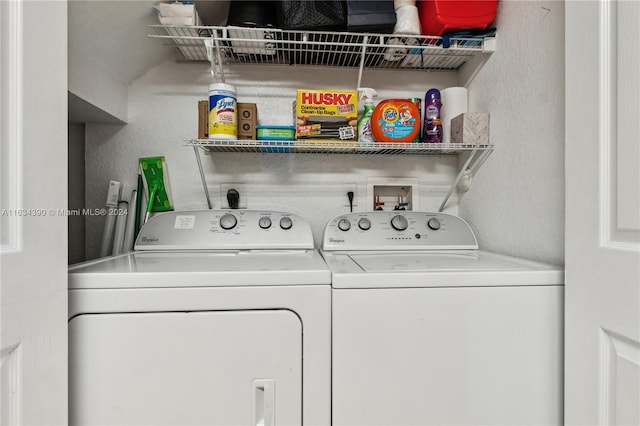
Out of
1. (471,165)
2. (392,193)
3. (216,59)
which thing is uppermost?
(216,59)

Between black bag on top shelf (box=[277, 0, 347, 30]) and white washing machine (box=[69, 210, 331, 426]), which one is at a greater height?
black bag on top shelf (box=[277, 0, 347, 30])

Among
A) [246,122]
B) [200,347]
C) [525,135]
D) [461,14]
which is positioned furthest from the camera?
[246,122]

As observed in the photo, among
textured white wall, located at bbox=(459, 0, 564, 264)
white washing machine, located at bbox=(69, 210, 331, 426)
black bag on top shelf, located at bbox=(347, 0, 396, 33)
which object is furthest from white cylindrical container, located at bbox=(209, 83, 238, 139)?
textured white wall, located at bbox=(459, 0, 564, 264)

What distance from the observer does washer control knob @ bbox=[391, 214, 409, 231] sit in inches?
53.6

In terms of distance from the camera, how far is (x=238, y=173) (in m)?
1.57

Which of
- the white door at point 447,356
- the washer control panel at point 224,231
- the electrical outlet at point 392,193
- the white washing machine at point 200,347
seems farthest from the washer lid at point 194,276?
the electrical outlet at point 392,193

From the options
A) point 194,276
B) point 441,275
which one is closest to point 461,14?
point 441,275

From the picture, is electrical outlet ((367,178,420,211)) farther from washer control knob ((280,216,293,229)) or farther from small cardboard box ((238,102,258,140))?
small cardboard box ((238,102,258,140))

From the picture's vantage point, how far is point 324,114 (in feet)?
4.34

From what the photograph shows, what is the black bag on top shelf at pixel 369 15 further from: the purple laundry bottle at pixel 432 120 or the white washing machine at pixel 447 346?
the white washing machine at pixel 447 346

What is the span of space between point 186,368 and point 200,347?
0.06 meters
